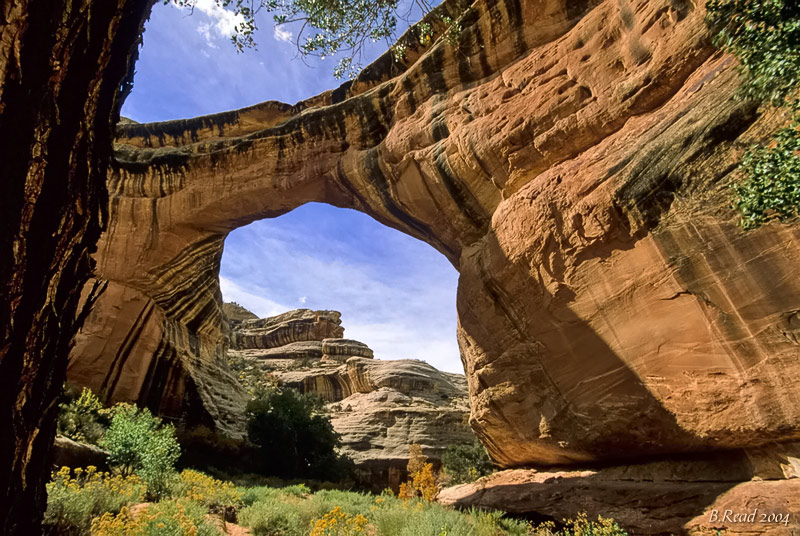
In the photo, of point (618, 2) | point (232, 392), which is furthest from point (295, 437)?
point (618, 2)

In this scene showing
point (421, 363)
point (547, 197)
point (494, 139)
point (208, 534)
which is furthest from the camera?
point (421, 363)

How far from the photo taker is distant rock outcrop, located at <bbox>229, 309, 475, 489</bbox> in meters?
25.9

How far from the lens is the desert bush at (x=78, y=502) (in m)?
5.76

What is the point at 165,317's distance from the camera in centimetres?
1845

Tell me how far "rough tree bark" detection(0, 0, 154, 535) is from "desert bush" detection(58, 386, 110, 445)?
41.7ft

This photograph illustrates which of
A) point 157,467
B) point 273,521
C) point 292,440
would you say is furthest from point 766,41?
point 292,440

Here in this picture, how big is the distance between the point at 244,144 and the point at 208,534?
560 inches

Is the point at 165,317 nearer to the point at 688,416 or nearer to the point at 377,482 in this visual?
the point at 377,482

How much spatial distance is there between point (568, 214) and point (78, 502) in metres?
10.0

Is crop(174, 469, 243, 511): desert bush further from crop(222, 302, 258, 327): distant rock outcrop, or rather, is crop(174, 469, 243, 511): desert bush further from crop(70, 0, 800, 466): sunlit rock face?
crop(222, 302, 258, 327): distant rock outcrop

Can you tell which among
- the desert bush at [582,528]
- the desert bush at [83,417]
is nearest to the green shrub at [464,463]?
the desert bush at [582,528]

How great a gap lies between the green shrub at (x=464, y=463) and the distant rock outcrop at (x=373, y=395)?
9.76ft

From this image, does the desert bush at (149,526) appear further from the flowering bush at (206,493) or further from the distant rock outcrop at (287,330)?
the distant rock outcrop at (287,330)

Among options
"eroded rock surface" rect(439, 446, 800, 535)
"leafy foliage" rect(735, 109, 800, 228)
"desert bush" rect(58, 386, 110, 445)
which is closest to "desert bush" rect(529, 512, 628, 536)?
"eroded rock surface" rect(439, 446, 800, 535)
